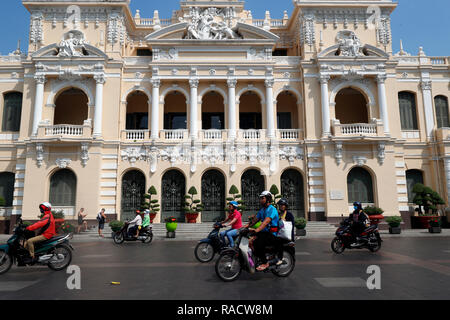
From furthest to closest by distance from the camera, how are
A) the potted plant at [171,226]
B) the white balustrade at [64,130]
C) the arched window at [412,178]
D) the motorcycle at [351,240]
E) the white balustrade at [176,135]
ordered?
the arched window at [412,178], the white balustrade at [176,135], the white balustrade at [64,130], the potted plant at [171,226], the motorcycle at [351,240]

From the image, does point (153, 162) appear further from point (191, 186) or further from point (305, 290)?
point (305, 290)

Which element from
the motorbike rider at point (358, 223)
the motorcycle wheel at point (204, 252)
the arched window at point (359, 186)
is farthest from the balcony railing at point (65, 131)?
the arched window at point (359, 186)

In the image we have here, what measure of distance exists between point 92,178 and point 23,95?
9.01 metres

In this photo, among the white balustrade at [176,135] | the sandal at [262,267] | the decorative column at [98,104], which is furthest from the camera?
the white balustrade at [176,135]

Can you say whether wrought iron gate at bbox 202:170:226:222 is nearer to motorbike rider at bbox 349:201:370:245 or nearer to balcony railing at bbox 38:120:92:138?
balcony railing at bbox 38:120:92:138

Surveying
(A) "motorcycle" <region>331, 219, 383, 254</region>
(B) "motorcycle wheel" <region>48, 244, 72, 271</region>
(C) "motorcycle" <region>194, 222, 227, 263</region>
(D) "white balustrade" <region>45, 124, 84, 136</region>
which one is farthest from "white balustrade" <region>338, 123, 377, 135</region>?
(B) "motorcycle wheel" <region>48, 244, 72, 271</region>

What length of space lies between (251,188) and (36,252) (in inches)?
693

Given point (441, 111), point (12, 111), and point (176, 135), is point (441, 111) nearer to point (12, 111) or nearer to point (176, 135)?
point (176, 135)

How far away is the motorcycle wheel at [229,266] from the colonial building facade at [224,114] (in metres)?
16.8

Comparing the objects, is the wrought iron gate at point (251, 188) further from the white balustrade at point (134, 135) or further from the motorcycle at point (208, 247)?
the motorcycle at point (208, 247)

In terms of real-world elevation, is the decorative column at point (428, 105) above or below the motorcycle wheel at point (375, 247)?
above

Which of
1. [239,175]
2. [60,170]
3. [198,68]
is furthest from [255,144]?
[60,170]

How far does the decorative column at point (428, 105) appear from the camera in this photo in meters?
27.1

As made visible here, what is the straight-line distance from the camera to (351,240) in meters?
12.3
